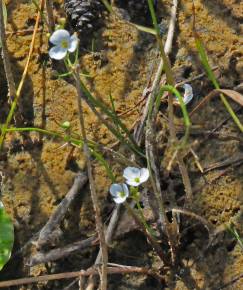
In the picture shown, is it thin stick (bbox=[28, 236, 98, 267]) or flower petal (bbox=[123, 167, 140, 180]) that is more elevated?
flower petal (bbox=[123, 167, 140, 180])

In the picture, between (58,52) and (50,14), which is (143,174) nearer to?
(58,52)

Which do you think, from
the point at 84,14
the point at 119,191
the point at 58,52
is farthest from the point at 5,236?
the point at 84,14

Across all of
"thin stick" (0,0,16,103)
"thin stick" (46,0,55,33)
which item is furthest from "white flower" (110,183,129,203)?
"thin stick" (46,0,55,33)

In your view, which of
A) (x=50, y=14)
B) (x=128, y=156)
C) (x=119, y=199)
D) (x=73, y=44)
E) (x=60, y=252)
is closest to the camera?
(x=73, y=44)

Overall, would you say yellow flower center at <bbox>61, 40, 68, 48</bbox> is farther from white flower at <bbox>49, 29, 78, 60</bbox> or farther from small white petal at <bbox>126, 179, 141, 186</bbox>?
small white petal at <bbox>126, 179, 141, 186</bbox>

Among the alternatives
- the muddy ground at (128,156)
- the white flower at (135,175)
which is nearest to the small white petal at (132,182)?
the white flower at (135,175)

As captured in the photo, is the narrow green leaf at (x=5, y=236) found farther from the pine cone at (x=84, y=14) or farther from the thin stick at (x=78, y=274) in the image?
the pine cone at (x=84, y=14)
